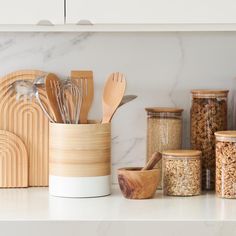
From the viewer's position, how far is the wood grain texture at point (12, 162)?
84.4 inches

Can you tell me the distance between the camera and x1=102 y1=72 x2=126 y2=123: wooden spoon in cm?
200

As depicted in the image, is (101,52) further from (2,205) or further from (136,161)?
(2,205)

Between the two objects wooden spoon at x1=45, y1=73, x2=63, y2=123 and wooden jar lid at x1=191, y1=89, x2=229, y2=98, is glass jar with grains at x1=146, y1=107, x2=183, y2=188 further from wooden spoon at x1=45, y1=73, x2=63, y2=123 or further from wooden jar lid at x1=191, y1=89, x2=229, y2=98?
wooden spoon at x1=45, y1=73, x2=63, y2=123

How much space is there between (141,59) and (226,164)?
0.47 metres

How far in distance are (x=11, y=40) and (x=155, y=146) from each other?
0.58m

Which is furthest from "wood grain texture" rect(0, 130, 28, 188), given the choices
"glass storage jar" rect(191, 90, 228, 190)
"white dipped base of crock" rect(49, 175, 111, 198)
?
"glass storage jar" rect(191, 90, 228, 190)

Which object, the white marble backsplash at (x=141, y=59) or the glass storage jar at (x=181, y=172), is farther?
the white marble backsplash at (x=141, y=59)
